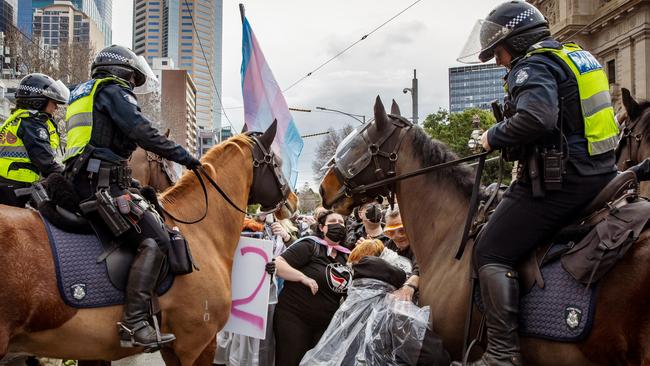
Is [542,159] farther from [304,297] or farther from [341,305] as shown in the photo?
[304,297]

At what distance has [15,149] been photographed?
630cm

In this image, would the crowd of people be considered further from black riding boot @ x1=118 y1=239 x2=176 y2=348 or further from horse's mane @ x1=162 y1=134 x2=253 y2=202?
black riding boot @ x1=118 y1=239 x2=176 y2=348

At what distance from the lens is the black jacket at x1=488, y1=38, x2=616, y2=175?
3.61m

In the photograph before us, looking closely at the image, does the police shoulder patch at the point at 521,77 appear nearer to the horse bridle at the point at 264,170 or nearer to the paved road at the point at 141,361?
the horse bridle at the point at 264,170

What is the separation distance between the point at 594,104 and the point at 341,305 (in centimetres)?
267

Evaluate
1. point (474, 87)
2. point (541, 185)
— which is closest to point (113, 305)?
point (541, 185)

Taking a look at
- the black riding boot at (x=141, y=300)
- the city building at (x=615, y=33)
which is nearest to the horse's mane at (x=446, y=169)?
the black riding boot at (x=141, y=300)

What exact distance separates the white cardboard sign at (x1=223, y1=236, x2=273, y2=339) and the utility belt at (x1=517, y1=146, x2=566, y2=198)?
2.80 m

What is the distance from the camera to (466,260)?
13.8 ft

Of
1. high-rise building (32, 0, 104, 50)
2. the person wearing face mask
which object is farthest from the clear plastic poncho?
high-rise building (32, 0, 104, 50)

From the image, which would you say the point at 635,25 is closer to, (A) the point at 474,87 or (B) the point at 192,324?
(B) the point at 192,324

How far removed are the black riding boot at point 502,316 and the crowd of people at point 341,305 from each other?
1.65 feet

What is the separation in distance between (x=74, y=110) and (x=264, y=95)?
11.3 feet

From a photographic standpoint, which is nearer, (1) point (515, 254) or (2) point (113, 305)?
(1) point (515, 254)
